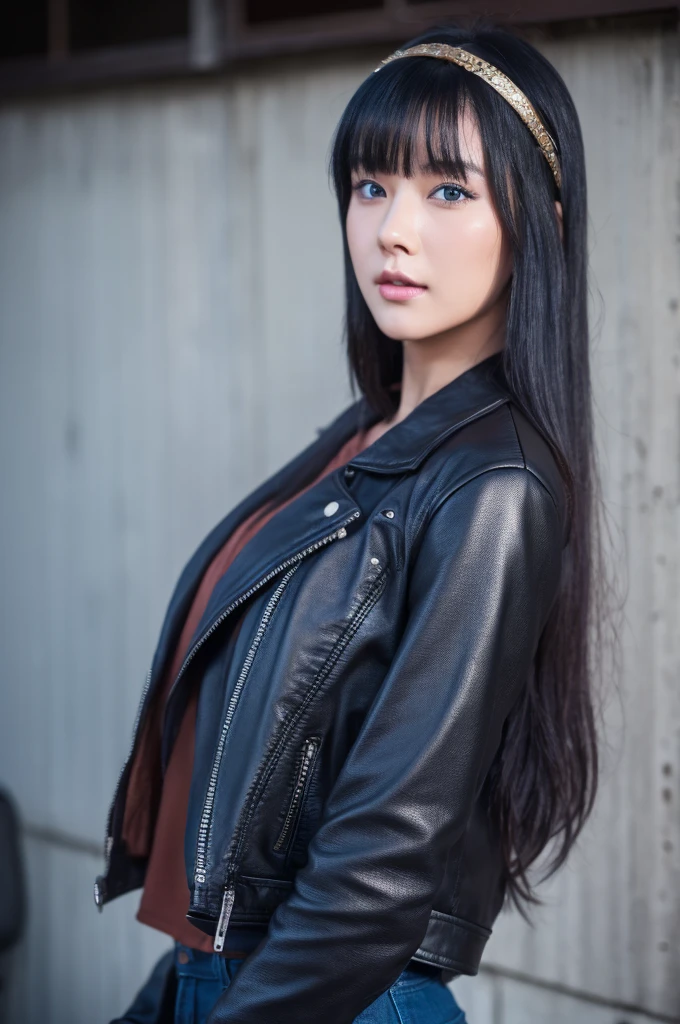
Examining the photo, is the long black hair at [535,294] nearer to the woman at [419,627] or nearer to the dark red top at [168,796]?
the woman at [419,627]

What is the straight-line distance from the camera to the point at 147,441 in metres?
2.82

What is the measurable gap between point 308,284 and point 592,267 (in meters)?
0.73

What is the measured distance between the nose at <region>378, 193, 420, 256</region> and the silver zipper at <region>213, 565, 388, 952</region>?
42 centimetres

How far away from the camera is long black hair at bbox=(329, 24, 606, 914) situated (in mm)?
1339

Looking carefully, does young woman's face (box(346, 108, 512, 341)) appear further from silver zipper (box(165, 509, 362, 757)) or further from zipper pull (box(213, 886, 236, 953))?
zipper pull (box(213, 886, 236, 953))

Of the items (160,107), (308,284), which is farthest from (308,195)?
(160,107)

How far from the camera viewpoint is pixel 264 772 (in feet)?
4.26

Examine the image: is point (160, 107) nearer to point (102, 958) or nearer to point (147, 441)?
point (147, 441)

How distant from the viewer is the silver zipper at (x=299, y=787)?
4.32 feet

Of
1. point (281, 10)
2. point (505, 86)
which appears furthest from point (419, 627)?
point (281, 10)

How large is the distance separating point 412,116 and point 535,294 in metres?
0.27

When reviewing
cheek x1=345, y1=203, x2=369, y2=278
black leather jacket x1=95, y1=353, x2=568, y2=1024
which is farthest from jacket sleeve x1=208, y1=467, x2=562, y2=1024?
cheek x1=345, y1=203, x2=369, y2=278

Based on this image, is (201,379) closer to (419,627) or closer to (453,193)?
(453,193)

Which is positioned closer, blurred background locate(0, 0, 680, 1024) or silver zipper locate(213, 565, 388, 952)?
silver zipper locate(213, 565, 388, 952)
